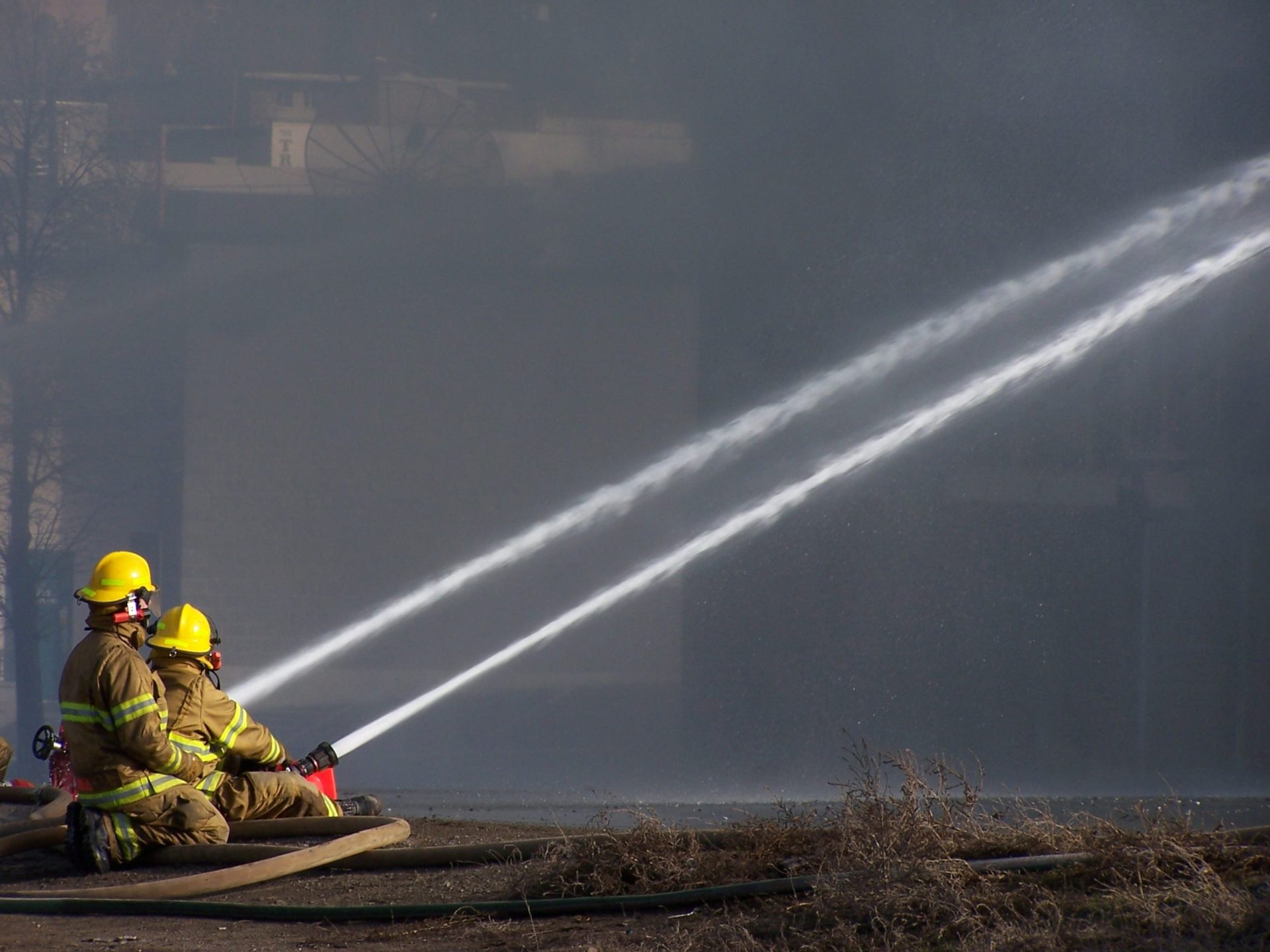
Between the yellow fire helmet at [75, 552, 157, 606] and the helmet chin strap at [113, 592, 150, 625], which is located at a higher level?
the yellow fire helmet at [75, 552, 157, 606]

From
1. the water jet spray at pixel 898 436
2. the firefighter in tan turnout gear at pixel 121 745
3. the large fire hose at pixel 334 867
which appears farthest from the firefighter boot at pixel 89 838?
the water jet spray at pixel 898 436

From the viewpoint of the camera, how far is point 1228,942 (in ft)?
8.80

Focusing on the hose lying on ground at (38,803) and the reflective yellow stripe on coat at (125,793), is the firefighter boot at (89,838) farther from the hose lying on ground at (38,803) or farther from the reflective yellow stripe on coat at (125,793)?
the hose lying on ground at (38,803)

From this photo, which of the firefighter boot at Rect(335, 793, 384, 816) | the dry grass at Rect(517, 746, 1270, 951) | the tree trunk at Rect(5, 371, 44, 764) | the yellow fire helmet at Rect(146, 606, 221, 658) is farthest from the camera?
the tree trunk at Rect(5, 371, 44, 764)

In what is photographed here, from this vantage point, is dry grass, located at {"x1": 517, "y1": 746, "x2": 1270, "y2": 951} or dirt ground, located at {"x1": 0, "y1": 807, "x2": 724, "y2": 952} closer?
dry grass, located at {"x1": 517, "y1": 746, "x2": 1270, "y2": 951}

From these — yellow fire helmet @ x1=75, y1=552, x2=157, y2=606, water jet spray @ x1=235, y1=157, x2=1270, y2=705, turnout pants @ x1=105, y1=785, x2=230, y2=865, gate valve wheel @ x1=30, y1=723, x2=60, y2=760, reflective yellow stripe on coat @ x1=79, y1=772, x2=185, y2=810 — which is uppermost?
water jet spray @ x1=235, y1=157, x2=1270, y2=705

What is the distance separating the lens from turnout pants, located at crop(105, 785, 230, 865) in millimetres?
4398

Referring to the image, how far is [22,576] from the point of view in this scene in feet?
31.3

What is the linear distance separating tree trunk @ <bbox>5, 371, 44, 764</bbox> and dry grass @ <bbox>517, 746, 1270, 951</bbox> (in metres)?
7.62

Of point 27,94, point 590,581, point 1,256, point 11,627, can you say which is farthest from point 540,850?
point 27,94

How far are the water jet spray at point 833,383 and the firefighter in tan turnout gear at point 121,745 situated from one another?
5411 mm

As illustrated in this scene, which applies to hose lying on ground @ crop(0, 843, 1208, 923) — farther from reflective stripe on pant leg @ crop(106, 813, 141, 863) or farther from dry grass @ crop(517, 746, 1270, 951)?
reflective stripe on pant leg @ crop(106, 813, 141, 863)

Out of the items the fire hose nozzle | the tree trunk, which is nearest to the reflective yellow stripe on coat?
the fire hose nozzle

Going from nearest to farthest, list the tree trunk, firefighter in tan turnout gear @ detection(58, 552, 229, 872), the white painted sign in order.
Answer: firefighter in tan turnout gear @ detection(58, 552, 229, 872) → the tree trunk → the white painted sign
